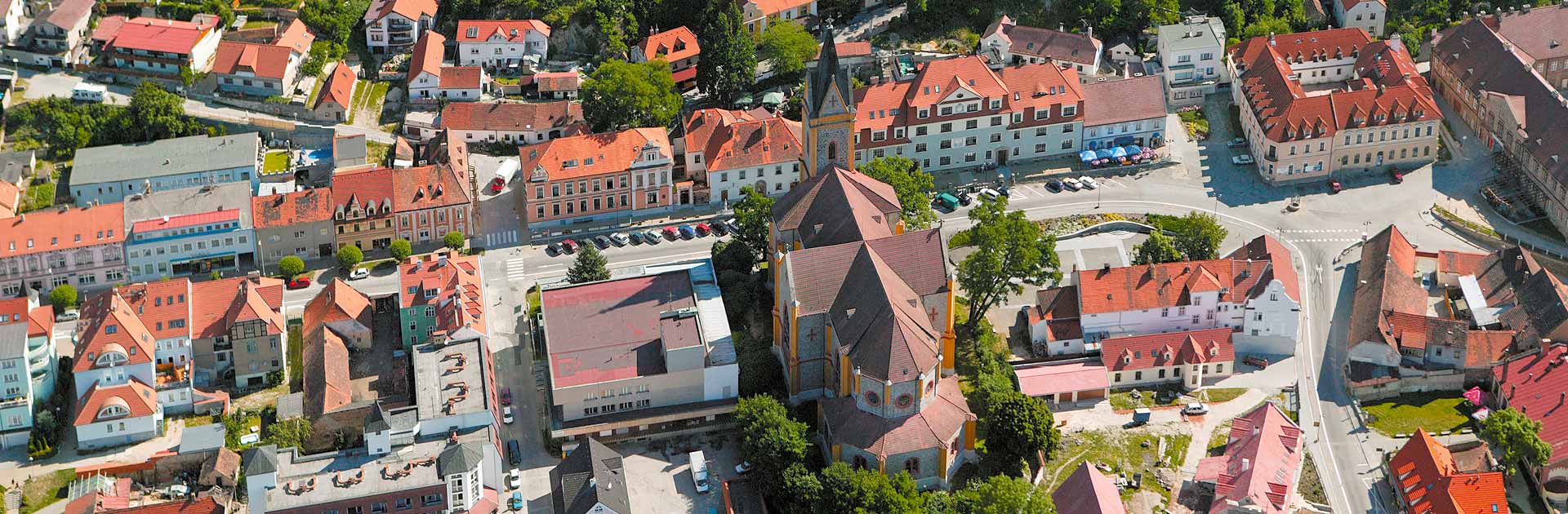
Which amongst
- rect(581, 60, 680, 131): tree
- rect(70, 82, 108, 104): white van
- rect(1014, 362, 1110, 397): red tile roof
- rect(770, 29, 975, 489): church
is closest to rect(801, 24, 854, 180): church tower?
rect(770, 29, 975, 489): church

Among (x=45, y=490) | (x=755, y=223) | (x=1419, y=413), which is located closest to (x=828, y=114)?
(x=755, y=223)

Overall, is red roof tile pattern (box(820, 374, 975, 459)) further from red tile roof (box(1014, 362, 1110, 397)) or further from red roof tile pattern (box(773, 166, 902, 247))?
red roof tile pattern (box(773, 166, 902, 247))

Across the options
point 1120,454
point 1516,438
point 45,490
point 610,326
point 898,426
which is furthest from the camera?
point 610,326

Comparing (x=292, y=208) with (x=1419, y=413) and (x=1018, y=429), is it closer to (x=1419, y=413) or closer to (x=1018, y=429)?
(x=1018, y=429)

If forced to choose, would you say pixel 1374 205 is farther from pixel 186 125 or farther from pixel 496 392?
pixel 186 125

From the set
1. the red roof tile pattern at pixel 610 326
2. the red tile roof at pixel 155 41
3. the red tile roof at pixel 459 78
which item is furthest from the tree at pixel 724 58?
the red tile roof at pixel 155 41
